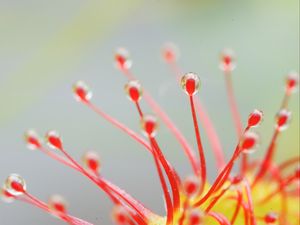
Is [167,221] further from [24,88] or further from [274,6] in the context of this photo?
[274,6]

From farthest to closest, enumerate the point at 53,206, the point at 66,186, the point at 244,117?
the point at 244,117 < the point at 66,186 < the point at 53,206

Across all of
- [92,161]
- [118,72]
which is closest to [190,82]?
[92,161]

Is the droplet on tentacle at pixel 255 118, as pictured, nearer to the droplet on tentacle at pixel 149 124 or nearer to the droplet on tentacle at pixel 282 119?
the droplet on tentacle at pixel 282 119

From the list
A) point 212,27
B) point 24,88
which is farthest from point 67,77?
point 212,27

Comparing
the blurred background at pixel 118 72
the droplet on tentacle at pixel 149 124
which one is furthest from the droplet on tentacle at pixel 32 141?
the blurred background at pixel 118 72

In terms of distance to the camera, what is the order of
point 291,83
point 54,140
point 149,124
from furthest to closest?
1. point 291,83
2. point 54,140
3. point 149,124

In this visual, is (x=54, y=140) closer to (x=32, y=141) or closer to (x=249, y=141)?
(x=32, y=141)
